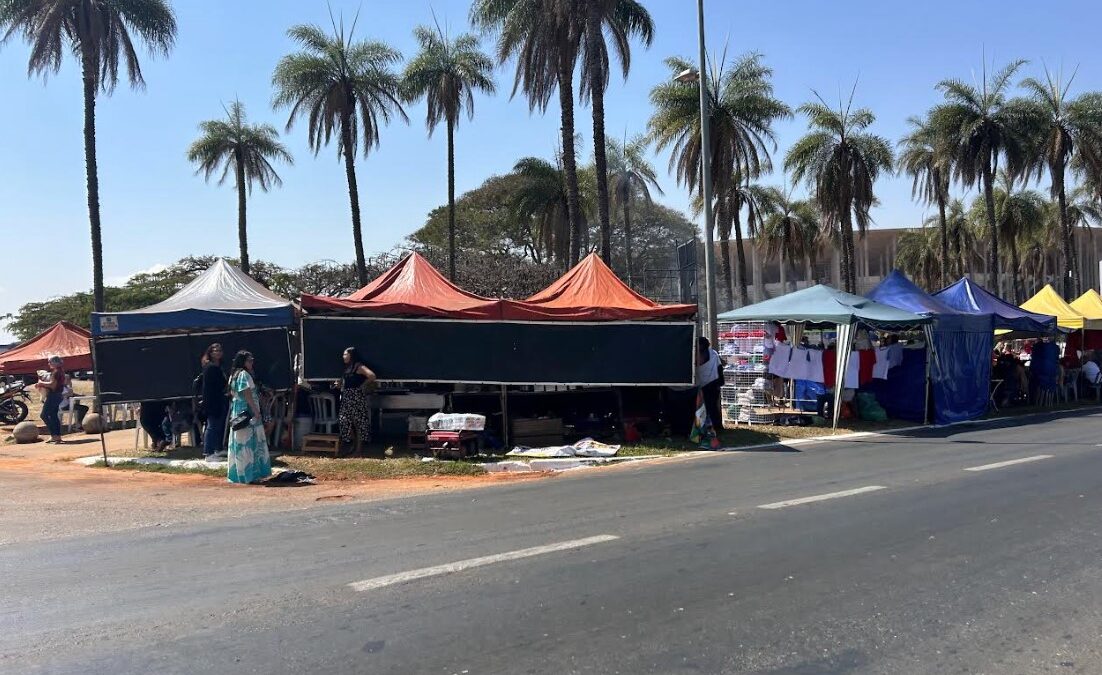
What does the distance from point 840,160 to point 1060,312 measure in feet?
34.5

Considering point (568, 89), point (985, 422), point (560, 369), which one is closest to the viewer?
point (560, 369)

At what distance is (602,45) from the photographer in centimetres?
2420

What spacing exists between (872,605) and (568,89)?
20.3m

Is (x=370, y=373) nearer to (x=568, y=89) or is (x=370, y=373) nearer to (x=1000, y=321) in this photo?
(x=568, y=89)

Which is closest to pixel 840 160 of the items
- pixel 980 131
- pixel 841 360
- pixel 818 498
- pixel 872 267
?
pixel 980 131

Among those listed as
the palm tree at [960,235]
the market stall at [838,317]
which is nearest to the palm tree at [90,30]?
the market stall at [838,317]

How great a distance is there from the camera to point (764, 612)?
17.9ft

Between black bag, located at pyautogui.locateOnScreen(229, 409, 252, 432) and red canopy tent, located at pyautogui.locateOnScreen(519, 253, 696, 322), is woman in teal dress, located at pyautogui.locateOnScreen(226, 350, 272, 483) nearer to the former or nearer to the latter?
black bag, located at pyautogui.locateOnScreen(229, 409, 252, 432)

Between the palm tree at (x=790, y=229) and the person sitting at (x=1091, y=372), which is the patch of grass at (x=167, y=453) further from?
the palm tree at (x=790, y=229)

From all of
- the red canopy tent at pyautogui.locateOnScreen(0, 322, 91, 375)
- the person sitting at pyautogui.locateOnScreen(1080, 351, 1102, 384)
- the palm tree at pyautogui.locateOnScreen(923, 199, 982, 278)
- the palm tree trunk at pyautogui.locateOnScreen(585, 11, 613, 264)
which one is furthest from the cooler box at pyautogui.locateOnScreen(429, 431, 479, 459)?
the palm tree at pyautogui.locateOnScreen(923, 199, 982, 278)

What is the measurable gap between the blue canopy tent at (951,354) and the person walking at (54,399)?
18173 millimetres

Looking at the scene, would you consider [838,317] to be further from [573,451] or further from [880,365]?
[573,451]

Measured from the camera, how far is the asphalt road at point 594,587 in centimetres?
476

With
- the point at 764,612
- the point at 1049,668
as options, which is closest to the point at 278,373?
the point at 764,612
